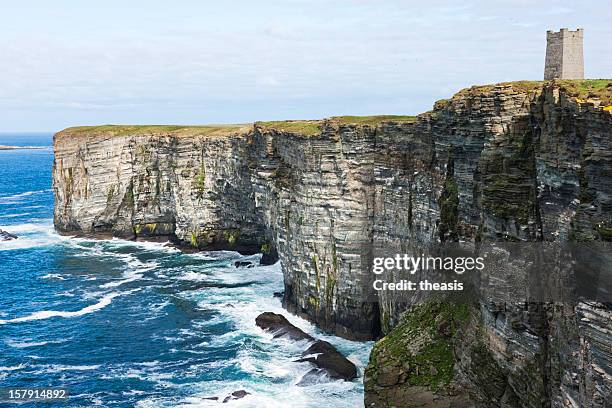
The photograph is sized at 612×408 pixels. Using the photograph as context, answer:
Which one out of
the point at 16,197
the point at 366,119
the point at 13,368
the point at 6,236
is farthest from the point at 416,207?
the point at 16,197

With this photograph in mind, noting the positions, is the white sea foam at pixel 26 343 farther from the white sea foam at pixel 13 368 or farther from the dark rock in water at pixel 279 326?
the dark rock in water at pixel 279 326

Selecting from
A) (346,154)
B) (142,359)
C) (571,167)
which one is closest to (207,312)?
(142,359)

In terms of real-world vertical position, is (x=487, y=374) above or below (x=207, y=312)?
above

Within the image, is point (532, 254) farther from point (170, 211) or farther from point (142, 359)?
point (170, 211)

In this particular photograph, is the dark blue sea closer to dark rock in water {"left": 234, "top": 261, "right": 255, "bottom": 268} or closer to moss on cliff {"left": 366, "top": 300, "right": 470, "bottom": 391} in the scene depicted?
dark rock in water {"left": 234, "top": 261, "right": 255, "bottom": 268}

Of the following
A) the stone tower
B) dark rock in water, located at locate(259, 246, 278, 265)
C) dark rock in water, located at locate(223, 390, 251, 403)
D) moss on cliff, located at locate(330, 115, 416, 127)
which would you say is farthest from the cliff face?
dark rock in water, located at locate(223, 390, 251, 403)

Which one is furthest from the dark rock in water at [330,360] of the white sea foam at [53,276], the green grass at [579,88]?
the white sea foam at [53,276]
